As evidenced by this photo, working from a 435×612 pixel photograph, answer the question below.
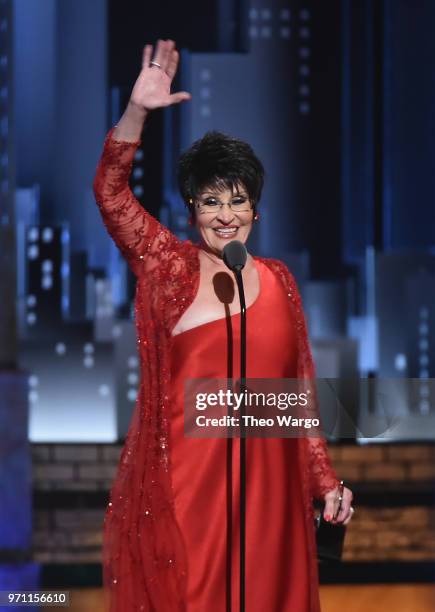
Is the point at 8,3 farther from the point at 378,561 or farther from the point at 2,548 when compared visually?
the point at 378,561

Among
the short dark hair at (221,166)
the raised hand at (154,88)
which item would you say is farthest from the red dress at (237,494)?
the raised hand at (154,88)

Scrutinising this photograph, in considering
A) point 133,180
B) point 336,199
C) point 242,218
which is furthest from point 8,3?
point 242,218

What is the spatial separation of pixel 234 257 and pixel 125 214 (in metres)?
0.27

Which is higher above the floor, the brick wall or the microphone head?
the microphone head

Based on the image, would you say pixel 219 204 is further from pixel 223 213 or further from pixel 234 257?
pixel 234 257

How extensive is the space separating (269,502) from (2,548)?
241 centimetres

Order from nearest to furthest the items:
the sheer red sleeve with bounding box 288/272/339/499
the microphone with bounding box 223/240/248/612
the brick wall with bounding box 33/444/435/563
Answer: the microphone with bounding box 223/240/248/612 < the sheer red sleeve with bounding box 288/272/339/499 < the brick wall with bounding box 33/444/435/563

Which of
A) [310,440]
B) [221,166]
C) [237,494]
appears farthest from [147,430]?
[221,166]

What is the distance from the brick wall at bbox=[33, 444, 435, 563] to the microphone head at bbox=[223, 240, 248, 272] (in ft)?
8.44

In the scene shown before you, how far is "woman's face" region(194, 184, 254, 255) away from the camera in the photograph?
5.95 ft

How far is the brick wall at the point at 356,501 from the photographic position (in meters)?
4.12

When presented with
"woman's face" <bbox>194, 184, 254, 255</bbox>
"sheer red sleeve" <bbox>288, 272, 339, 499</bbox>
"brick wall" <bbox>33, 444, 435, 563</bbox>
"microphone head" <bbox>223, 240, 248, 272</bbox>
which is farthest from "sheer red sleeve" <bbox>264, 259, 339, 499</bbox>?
"brick wall" <bbox>33, 444, 435, 563</bbox>

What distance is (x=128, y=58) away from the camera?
3922 millimetres

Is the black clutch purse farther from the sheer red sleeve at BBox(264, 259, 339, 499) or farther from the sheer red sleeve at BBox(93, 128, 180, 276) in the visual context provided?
the sheer red sleeve at BBox(93, 128, 180, 276)
